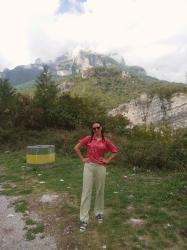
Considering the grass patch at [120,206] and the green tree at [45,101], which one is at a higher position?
the green tree at [45,101]

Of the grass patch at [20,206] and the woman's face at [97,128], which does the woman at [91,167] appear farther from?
the grass patch at [20,206]

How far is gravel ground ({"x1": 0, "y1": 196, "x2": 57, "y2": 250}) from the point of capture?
856cm

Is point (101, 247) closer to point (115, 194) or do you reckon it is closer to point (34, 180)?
point (115, 194)

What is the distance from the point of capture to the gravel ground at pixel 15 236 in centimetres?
856

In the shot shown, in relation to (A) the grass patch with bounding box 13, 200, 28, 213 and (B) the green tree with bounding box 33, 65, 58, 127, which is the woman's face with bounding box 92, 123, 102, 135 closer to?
(A) the grass patch with bounding box 13, 200, 28, 213

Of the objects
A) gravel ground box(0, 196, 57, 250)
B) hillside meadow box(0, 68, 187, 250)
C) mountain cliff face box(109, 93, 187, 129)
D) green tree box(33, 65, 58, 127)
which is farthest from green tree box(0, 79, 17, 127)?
mountain cliff face box(109, 93, 187, 129)

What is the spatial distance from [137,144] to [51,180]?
318 inches

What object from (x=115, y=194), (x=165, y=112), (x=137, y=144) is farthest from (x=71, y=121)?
(x=165, y=112)

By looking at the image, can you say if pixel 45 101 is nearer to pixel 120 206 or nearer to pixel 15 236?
pixel 120 206

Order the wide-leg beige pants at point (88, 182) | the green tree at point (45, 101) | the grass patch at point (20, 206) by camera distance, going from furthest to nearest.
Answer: the green tree at point (45, 101) → the grass patch at point (20, 206) → the wide-leg beige pants at point (88, 182)

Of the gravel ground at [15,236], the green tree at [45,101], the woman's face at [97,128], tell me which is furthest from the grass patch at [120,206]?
the green tree at [45,101]

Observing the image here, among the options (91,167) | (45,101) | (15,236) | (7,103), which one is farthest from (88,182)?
(7,103)

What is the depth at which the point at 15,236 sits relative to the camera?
9.26 meters

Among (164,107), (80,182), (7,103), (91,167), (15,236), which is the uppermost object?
(164,107)
